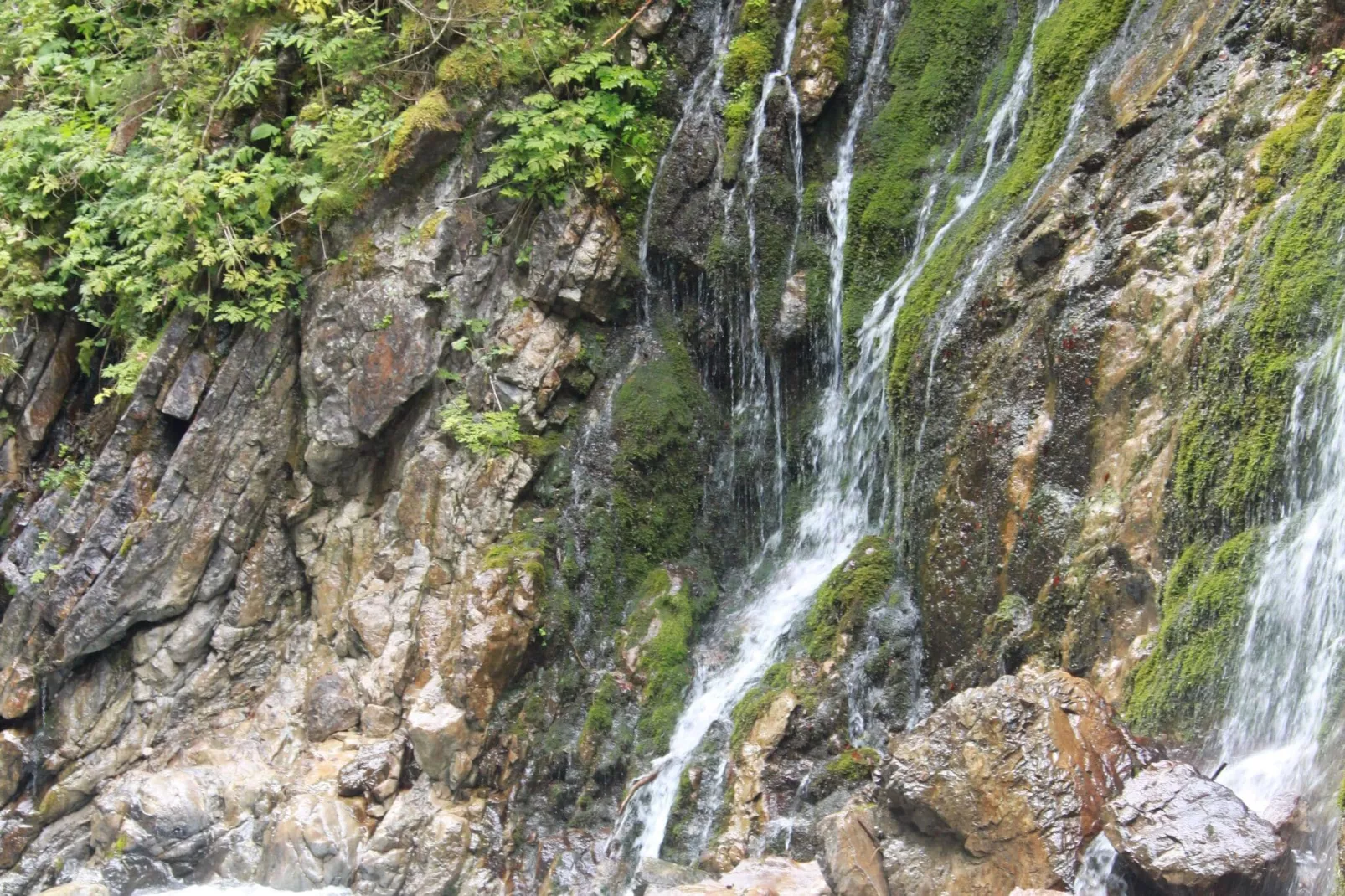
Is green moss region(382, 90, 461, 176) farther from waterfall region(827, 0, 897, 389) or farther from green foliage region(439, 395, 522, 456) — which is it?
waterfall region(827, 0, 897, 389)

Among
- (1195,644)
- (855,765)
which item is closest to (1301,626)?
(1195,644)

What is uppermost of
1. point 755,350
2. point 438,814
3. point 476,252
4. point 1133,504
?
point 476,252

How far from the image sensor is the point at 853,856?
5594 mm

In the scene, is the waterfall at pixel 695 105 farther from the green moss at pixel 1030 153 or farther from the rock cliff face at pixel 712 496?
the green moss at pixel 1030 153

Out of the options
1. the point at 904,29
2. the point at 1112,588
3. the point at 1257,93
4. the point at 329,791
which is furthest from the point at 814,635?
the point at 904,29

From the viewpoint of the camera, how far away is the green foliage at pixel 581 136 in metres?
9.96

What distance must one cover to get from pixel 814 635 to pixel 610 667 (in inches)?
69.7

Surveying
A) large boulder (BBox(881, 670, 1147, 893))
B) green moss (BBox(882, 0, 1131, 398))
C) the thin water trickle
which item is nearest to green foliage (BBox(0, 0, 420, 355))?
green moss (BBox(882, 0, 1131, 398))

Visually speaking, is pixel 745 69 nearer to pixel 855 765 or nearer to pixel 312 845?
pixel 855 765

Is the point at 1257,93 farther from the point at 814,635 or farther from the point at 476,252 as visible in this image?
the point at 476,252

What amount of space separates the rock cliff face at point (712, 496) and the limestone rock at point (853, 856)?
1.1 inches

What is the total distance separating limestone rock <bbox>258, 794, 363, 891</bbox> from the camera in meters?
8.13

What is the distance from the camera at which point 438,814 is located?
821 centimetres

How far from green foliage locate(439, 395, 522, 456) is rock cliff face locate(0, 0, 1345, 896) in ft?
0.11
